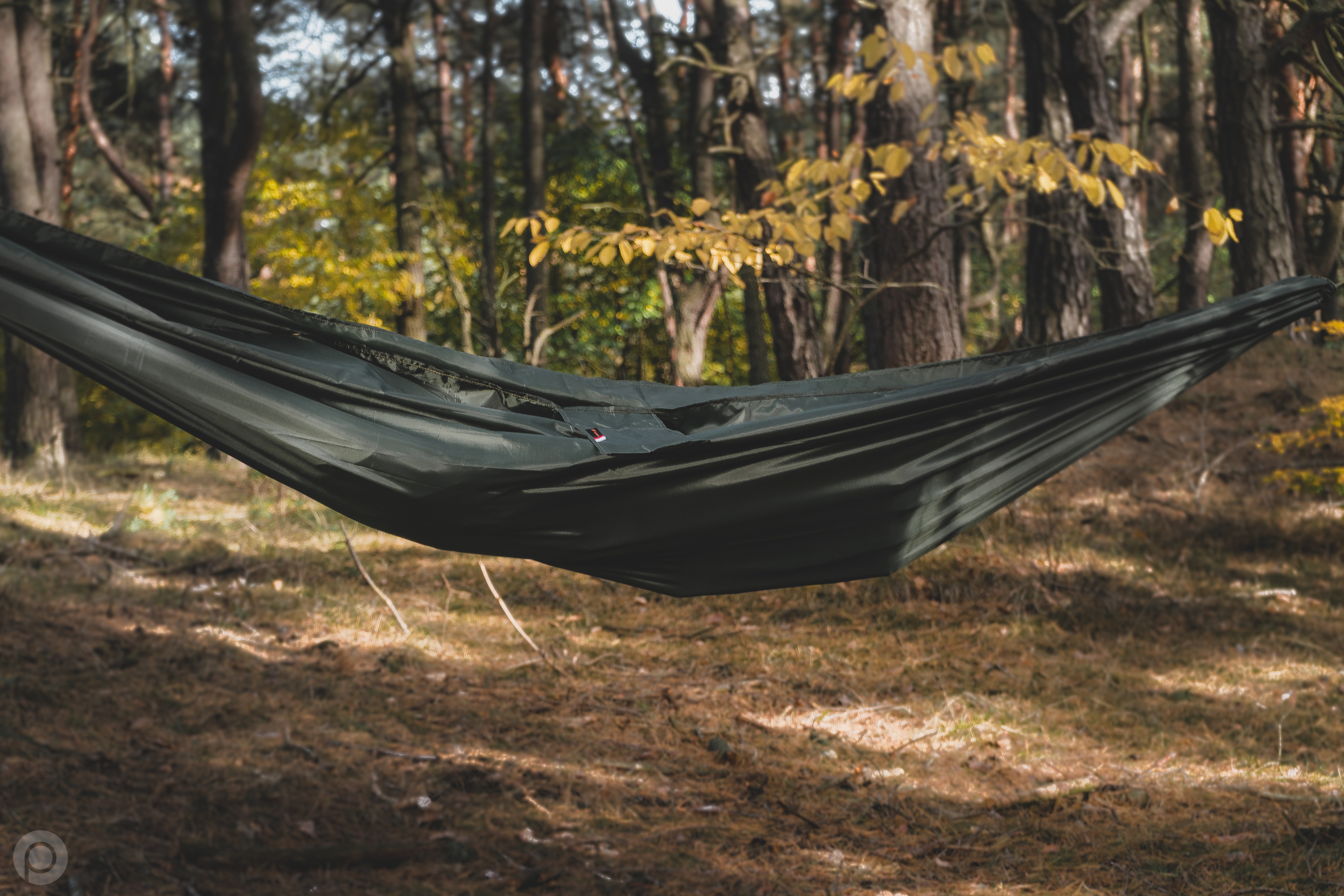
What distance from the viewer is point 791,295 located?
5.08 meters

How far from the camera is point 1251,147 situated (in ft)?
16.6

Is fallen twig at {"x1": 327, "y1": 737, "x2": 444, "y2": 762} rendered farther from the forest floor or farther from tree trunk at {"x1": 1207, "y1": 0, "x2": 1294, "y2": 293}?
tree trunk at {"x1": 1207, "y1": 0, "x2": 1294, "y2": 293}

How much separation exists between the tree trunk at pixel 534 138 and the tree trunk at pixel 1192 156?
159 inches

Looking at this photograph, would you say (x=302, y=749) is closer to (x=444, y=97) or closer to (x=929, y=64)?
(x=929, y=64)

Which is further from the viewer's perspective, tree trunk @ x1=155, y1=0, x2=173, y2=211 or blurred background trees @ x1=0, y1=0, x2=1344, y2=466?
tree trunk @ x1=155, y1=0, x2=173, y2=211

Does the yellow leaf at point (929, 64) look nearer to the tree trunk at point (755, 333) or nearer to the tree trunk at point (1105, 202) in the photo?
the tree trunk at point (755, 333)

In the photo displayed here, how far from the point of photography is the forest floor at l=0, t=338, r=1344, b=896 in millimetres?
2102

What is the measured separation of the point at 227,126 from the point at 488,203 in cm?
181

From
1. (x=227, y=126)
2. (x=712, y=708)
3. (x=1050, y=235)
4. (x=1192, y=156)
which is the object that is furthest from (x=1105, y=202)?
(x=227, y=126)

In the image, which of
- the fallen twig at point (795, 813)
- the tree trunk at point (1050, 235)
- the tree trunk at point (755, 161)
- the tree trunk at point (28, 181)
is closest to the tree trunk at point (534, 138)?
the tree trunk at point (755, 161)

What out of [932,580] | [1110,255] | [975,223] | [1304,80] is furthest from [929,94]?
[1304,80]

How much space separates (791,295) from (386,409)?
3.54m

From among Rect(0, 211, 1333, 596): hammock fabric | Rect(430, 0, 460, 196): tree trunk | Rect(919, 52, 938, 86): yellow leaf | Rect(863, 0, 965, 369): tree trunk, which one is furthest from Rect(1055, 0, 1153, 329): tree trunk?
Rect(430, 0, 460, 196): tree trunk

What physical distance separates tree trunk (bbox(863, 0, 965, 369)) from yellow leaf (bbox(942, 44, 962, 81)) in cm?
120
